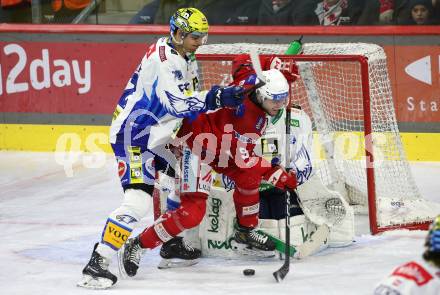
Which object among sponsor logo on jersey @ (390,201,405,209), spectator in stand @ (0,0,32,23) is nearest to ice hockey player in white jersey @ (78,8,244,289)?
sponsor logo on jersey @ (390,201,405,209)

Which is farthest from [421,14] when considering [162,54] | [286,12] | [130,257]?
[130,257]

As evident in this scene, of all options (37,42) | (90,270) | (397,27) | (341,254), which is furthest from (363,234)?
(37,42)

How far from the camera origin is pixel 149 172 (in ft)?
17.0

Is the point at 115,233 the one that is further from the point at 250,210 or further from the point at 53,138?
the point at 53,138

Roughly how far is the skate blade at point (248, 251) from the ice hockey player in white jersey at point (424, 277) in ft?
7.28

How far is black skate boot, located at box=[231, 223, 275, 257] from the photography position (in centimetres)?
552

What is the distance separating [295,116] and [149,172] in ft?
4.03

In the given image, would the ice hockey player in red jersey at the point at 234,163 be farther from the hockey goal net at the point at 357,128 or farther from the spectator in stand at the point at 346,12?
the spectator in stand at the point at 346,12

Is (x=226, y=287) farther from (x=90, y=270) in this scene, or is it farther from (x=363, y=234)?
(x=363, y=234)

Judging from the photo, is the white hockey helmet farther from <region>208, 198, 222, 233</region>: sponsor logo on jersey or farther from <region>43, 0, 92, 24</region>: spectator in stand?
<region>43, 0, 92, 24</region>: spectator in stand

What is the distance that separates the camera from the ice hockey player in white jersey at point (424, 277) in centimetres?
330

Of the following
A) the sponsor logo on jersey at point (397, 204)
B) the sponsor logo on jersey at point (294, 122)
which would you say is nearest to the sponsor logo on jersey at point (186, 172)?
the sponsor logo on jersey at point (294, 122)

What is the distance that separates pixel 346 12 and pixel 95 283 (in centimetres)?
375

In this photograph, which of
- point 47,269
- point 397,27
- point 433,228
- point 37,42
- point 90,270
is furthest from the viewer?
point 37,42
